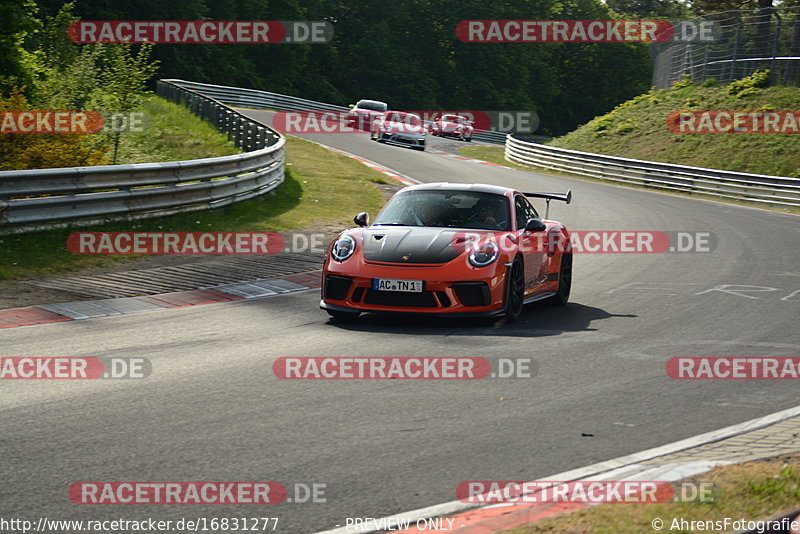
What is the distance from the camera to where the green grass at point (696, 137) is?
114ft

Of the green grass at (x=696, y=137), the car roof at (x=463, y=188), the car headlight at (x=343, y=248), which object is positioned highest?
the car roof at (x=463, y=188)

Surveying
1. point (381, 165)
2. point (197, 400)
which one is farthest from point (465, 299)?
point (381, 165)

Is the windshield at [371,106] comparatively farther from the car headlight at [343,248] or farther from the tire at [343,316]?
the tire at [343,316]

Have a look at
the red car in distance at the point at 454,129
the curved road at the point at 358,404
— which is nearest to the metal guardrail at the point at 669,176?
the red car in distance at the point at 454,129

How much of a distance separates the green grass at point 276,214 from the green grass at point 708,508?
28.9 ft

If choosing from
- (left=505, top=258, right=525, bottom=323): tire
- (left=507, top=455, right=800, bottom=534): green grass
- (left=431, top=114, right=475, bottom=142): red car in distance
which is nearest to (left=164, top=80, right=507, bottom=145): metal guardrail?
(left=431, top=114, right=475, bottom=142): red car in distance

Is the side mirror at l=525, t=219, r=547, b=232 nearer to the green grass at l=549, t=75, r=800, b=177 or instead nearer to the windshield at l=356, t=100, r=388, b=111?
the green grass at l=549, t=75, r=800, b=177

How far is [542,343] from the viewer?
29.0 feet

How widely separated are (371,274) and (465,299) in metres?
0.93

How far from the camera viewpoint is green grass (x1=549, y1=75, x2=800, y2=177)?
1364 inches

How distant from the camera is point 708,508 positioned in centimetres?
437

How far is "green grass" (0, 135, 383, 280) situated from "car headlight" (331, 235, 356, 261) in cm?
395

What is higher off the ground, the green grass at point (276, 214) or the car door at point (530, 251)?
the car door at point (530, 251)

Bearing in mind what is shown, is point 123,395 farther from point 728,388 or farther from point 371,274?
point 728,388
